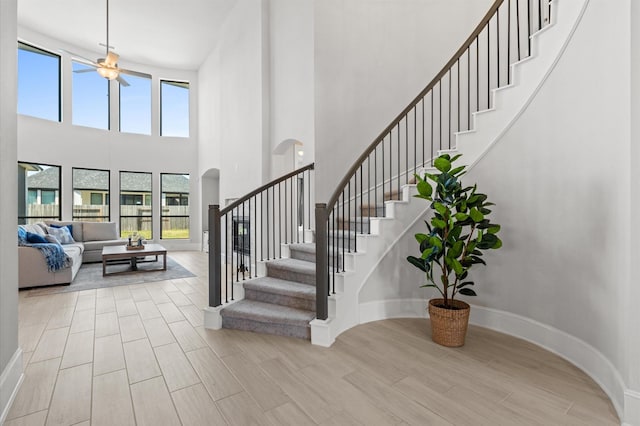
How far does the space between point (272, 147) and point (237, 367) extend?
3916 mm

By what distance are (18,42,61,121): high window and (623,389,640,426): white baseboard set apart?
10.8m

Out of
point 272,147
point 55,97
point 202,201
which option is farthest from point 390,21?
point 55,97

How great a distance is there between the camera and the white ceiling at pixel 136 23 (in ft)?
21.3

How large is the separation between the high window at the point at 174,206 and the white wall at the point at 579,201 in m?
7.99

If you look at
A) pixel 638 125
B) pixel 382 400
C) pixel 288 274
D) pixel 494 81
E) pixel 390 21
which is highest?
pixel 390 21

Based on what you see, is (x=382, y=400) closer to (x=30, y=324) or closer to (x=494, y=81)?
(x=30, y=324)

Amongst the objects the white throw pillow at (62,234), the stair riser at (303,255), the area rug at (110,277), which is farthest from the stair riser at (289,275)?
the white throw pillow at (62,234)

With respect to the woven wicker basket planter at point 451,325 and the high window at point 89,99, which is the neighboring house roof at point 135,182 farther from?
the woven wicker basket planter at point 451,325

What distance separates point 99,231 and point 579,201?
8.98 meters

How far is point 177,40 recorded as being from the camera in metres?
7.95

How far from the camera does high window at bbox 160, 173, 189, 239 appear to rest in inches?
371

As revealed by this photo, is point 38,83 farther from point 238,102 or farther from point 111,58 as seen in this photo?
point 238,102

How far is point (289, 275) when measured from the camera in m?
3.48

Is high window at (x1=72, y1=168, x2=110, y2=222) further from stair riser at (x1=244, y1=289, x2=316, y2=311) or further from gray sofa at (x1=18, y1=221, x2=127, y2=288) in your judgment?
stair riser at (x1=244, y1=289, x2=316, y2=311)
